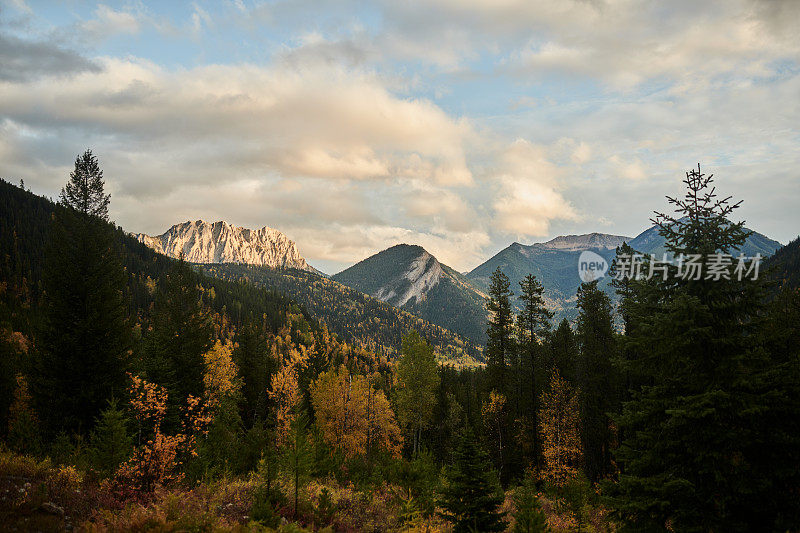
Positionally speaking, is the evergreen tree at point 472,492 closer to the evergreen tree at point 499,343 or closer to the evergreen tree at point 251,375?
the evergreen tree at point 499,343

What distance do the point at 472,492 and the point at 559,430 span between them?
74.1 feet

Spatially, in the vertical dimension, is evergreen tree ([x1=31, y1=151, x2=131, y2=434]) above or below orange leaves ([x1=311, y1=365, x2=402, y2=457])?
above

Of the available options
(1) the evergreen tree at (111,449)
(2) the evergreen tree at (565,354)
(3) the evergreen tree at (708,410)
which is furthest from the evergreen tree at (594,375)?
(1) the evergreen tree at (111,449)

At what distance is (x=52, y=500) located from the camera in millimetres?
10906

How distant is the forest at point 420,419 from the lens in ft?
35.1

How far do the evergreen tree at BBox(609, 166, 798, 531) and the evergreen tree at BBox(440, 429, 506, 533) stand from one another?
4360mm

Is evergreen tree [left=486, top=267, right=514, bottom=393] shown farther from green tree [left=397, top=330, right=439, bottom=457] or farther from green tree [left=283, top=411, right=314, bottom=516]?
green tree [left=283, top=411, right=314, bottom=516]

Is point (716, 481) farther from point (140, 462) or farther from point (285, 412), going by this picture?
point (285, 412)

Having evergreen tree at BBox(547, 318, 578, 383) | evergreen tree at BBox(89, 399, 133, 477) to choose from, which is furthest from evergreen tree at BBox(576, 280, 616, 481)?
evergreen tree at BBox(89, 399, 133, 477)

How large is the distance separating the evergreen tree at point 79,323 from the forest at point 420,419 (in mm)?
98

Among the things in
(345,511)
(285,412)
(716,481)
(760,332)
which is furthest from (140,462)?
(285,412)

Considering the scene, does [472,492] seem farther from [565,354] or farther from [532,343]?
[565,354]

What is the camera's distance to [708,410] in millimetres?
10273

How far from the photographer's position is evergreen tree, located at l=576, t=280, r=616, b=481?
91.2ft
